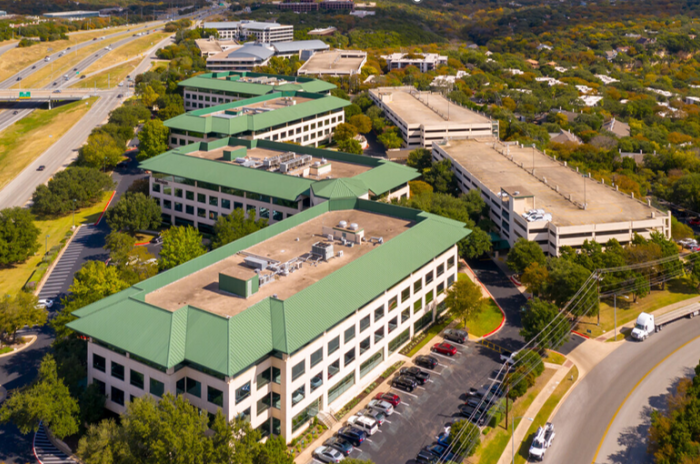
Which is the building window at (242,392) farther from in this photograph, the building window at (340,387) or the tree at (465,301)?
the tree at (465,301)

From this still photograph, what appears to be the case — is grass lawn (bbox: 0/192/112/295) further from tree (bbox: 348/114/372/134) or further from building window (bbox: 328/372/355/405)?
tree (bbox: 348/114/372/134)

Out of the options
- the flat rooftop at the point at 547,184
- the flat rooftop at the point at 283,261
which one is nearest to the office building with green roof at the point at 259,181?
the flat rooftop at the point at 283,261

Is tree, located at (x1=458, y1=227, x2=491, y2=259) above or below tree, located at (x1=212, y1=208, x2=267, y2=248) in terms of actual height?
below

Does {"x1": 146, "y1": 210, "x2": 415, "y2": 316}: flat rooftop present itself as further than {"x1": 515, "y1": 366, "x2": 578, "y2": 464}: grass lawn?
Yes

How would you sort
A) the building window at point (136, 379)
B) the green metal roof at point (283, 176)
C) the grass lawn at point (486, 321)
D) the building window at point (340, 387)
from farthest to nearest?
the green metal roof at point (283, 176) → the grass lawn at point (486, 321) → the building window at point (340, 387) → the building window at point (136, 379)

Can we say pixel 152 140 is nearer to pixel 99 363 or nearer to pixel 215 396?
pixel 99 363

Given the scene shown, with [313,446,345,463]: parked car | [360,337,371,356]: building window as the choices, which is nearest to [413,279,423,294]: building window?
[360,337,371,356]: building window

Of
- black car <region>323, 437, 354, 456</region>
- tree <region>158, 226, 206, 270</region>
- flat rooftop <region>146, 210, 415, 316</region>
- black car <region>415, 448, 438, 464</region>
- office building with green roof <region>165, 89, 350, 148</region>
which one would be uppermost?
office building with green roof <region>165, 89, 350, 148</region>
